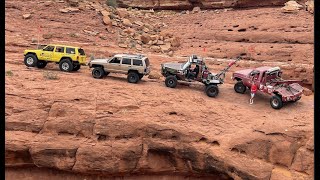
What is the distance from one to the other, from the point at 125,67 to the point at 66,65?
341 cm

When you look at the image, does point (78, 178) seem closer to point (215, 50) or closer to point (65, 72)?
point (65, 72)

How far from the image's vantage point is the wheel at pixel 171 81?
17219mm

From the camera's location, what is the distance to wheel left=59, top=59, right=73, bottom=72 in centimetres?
1817

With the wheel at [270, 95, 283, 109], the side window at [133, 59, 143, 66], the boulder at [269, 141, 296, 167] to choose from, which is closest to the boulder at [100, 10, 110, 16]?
the side window at [133, 59, 143, 66]

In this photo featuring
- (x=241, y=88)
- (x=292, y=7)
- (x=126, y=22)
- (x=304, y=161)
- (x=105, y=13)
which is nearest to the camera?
(x=304, y=161)

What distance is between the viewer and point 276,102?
637 inches

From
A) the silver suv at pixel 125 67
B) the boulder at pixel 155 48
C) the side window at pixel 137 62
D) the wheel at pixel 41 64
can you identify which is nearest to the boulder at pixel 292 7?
the boulder at pixel 155 48

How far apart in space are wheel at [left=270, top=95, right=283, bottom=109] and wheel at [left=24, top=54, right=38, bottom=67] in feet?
40.6

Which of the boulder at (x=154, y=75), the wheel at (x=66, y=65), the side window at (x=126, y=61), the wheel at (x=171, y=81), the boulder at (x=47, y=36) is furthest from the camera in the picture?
the boulder at (x=47, y=36)

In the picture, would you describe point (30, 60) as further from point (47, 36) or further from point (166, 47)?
point (166, 47)

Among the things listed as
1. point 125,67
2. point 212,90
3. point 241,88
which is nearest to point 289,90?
point 241,88

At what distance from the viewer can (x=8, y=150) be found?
12461mm

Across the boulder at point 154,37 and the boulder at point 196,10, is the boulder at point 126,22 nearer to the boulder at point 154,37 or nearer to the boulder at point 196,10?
the boulder at point 154,37

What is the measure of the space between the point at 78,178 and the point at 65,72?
22.2 ft
